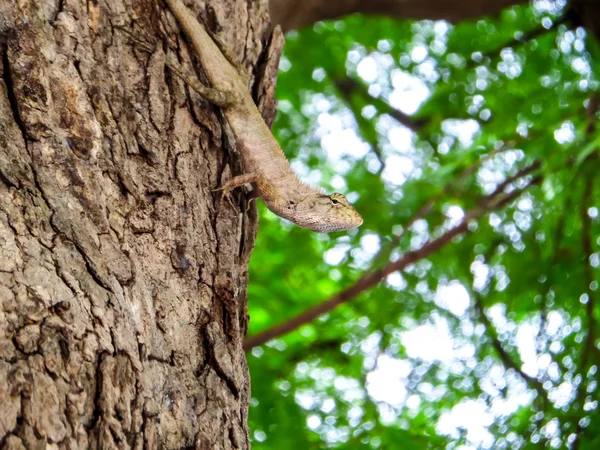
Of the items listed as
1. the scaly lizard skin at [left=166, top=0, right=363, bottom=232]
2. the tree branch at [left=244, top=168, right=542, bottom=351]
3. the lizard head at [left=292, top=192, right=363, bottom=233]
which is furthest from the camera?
the tree branch at [left=244, top=168, right=542, bottom=351]

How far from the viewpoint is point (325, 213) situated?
3.95 meters

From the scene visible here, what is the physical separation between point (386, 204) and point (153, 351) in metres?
3.71

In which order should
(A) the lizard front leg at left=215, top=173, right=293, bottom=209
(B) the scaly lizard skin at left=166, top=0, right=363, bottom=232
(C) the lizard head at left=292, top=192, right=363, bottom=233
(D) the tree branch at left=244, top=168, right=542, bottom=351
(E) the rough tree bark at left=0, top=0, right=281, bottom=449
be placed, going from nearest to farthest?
(E) the rough tree bark at left=0, top=0, right=281, bottom=449
(A) the lizard front leg at left=215, top=173, right=293, bottom=209
(B) the scaly lizard skin at left=166, top=0, right=363, bottom=232
(C) the lizard head at left=292, top=192, right=363, bottom=233
(D) the tree branch at left=244, top=168, right=542, bottom=351

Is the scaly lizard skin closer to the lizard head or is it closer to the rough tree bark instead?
the lizard head

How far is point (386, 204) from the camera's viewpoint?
5770 millimetres

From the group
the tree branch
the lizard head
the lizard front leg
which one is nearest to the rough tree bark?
the lizard front leg

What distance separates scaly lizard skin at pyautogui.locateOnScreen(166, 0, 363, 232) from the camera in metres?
3.28

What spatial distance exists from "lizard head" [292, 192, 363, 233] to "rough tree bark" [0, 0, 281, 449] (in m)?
0.82

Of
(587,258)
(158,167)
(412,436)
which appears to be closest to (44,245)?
(158,167)

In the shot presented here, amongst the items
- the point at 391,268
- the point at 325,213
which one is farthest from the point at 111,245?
the point at 391,268

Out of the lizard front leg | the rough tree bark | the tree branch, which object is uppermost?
the tree branch

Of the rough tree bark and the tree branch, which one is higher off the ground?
the tree branch

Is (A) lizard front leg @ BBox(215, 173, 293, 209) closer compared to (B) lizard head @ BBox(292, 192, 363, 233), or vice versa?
(A) lizard front leg @ BBox(215, 173, 293, 209)

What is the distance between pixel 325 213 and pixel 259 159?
0.54 meters
